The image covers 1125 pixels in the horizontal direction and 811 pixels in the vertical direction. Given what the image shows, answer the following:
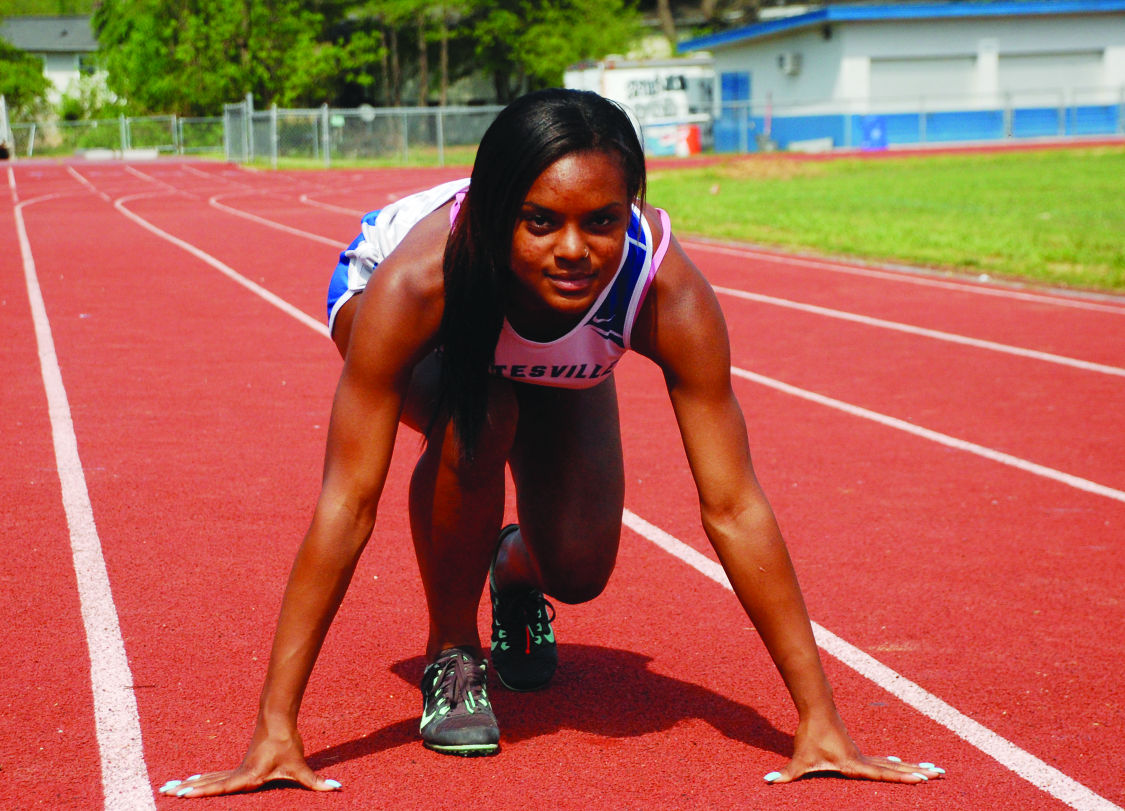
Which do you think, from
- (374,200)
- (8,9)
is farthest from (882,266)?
(8,9)

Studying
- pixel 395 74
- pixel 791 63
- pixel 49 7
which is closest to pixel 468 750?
pixel 791 63

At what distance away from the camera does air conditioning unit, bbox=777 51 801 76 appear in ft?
146

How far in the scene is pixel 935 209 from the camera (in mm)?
21141

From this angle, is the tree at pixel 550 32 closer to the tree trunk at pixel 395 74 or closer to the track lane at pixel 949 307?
the tree trunk at pixel 395 74

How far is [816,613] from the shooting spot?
443 centimetres

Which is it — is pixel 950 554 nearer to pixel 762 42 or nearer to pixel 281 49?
pixel 762 42

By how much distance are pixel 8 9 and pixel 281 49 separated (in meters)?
70.2

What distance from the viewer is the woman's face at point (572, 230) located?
8.89ft

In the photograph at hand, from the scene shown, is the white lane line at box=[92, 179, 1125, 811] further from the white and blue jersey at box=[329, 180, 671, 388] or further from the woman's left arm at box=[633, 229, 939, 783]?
the white and blue jersey at box=[329, 180, 671, 388]

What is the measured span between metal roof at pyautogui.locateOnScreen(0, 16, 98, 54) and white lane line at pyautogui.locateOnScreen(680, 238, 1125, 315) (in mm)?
83428

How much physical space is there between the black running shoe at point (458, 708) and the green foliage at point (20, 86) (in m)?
64.4

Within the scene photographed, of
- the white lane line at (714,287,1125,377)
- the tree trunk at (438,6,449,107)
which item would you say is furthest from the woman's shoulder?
the tree trunk at (438,6,449,107)

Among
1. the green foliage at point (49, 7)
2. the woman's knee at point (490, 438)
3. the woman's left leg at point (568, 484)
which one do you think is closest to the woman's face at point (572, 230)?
the woman's knee at point (490, 438)

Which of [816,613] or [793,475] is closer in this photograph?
[816,613]
